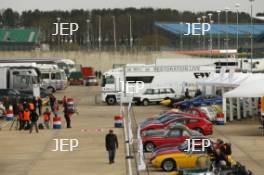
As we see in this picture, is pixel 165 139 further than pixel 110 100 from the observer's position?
No

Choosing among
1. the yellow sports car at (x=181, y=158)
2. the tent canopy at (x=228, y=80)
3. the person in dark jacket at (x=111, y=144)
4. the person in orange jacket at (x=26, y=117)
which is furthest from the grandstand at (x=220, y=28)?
the yellow sports car at (x=181, y=158)

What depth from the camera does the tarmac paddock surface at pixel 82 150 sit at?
26048mm

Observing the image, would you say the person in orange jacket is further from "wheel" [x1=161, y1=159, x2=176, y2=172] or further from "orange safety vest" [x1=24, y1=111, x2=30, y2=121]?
"wheel" [x1=161, y1=159, x2=176, y2=172]

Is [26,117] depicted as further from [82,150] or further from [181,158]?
[181,158]

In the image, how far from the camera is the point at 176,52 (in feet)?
372

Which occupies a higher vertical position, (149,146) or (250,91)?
(250,91)

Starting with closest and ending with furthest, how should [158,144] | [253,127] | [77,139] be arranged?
[158,144]
[77,139]
[253,127]

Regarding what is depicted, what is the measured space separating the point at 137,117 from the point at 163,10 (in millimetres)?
119036

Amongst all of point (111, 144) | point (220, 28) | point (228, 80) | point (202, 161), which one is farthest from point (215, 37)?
point (202, 161)

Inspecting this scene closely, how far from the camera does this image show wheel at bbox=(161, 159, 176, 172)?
25.0m

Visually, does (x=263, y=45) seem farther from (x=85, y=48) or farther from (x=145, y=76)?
(x=145, y=76)

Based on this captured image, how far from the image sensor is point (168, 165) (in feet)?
82.1

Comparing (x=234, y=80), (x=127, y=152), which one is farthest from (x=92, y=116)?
(x=127, y=152)

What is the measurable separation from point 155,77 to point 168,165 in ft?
123
